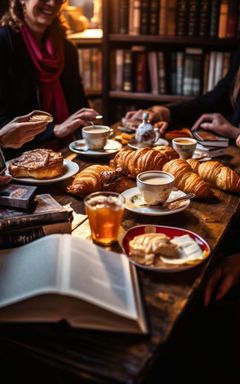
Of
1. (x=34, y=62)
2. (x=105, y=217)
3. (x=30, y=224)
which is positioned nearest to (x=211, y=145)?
(x=105, y=217)

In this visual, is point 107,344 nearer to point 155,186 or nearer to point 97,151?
point 155,186

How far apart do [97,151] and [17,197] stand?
0.59 metres

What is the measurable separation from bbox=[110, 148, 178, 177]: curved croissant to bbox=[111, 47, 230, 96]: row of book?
1549 millimetres

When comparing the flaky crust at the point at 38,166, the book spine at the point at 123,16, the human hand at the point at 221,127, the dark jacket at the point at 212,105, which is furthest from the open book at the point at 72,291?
the book spine at the point at 123,16

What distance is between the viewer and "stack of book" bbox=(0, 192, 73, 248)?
934 mm

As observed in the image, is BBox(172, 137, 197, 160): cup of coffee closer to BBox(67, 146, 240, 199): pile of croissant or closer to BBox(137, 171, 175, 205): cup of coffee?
BBox(67, 146, 240, 199): pile of croissant

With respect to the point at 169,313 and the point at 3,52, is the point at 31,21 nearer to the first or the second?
the point at 3,52

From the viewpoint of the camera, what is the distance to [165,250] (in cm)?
90

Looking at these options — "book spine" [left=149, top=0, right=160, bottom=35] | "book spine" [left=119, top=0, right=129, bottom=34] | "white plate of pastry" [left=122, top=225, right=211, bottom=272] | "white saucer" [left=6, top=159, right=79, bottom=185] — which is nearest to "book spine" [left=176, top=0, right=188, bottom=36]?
"book spine" [left=149, top=0, right=160, bottom=35]

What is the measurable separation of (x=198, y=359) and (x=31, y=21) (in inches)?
74.6

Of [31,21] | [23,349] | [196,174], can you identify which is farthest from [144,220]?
[31,21]

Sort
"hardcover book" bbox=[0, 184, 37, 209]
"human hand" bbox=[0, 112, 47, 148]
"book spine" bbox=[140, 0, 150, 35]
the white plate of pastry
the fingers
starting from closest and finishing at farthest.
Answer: the white plate of pastry, "hardcover book" bbox=[0, 184, 37, 209], "human hand" bbox=[0, 112, 47, 148], the fingers, "book spine" bbox=[140, 0, 150, 35]

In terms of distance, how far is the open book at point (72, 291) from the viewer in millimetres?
710

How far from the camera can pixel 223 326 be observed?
4.26 ft
